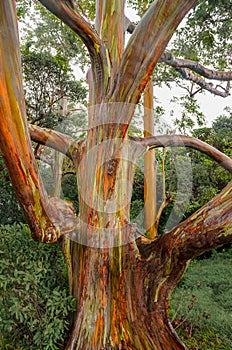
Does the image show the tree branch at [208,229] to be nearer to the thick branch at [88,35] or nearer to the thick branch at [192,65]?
the thick branch at [88,35]

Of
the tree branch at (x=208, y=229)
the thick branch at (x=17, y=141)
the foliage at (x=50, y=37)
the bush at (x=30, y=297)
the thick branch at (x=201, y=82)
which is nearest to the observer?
the thick branch at (x=17, y=141)

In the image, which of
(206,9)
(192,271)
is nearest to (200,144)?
(206,9)

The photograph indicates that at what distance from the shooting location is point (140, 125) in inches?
333

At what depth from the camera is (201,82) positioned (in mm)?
4824

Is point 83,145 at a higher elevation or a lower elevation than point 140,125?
lower

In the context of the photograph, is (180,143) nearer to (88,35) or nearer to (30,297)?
(88,35)

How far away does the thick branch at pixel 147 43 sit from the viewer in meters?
2.14

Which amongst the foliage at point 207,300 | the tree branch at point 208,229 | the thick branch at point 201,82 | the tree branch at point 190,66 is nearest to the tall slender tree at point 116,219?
the tree branch at point 208,229

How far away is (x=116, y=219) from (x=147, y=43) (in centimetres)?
137

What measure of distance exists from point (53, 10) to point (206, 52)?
10.9ft

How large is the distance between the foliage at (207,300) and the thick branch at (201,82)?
9.21 ft

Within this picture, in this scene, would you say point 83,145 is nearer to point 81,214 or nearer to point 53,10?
point 81,214

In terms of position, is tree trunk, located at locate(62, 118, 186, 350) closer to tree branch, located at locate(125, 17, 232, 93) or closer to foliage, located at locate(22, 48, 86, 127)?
tree branch, located at locate(125, 17, 232, 93)

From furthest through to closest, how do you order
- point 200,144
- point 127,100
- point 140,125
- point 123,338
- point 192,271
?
1. point 140,125
2. point 192,271
3. point 200,144
4. point 123,338
5. point 127,100
